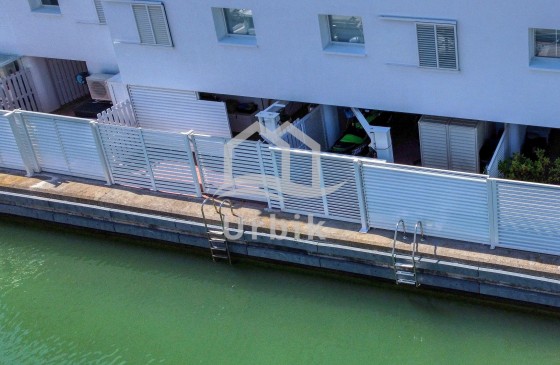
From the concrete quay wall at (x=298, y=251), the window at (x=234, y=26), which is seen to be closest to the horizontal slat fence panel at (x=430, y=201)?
the concrete quay wall at (x=298, y=251)

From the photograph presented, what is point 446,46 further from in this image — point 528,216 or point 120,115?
point 120,115

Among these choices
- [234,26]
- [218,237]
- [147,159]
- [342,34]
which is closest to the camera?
[342,34]

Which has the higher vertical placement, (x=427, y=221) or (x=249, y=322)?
(x=427, y=221)

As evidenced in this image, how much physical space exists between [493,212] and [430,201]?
114 centimetres

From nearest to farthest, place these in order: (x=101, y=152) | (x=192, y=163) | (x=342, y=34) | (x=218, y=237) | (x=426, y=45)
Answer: (x=426, y=45)
(x=342, y=34)
(x=218, y=237)
(x=192, y=163)
(x=101, y=152)

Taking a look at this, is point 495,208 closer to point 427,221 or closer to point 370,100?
point 427,221

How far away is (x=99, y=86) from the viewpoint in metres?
22.7

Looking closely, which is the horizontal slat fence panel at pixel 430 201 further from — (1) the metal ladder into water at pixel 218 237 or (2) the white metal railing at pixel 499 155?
(1) the metal ladder into water at pixel 218 237

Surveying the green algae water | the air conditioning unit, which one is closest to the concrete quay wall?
the green algae water

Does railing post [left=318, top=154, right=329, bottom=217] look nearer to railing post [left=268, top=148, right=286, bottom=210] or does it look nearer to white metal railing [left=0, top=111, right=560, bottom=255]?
white metal railing [left=0, top=111, right=560, bottom=255]

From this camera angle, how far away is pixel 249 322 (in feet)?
58.8

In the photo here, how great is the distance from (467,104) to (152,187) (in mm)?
6907

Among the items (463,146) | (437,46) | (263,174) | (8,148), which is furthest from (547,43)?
(8,148)

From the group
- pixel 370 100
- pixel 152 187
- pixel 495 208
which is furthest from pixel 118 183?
pixel 495 208
